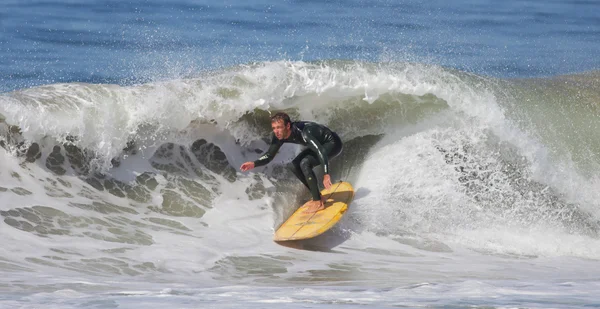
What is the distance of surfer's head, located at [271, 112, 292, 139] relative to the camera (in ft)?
33.7

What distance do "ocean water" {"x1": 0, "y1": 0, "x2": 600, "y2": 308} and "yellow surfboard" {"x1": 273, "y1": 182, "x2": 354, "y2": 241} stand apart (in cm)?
17

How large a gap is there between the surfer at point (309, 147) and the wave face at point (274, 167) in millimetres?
588

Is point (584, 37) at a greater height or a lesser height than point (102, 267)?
greater

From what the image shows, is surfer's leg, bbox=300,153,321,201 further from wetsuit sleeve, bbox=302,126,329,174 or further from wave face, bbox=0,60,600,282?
wave face, bbox=0,60,600,282

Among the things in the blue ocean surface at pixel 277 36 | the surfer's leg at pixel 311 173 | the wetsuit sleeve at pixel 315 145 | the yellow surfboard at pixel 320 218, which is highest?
the blue ocean surface at pixel 277 36

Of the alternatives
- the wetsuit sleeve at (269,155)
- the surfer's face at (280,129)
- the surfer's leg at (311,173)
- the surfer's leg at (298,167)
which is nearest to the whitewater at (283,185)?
the surfer's leg at (311,173)

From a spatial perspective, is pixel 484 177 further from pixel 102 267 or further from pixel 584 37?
pixel 584 37

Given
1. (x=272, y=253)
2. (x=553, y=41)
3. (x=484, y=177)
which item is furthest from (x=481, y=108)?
(x=553, y=41)

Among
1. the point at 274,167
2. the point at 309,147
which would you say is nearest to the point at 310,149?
the point at 309,147

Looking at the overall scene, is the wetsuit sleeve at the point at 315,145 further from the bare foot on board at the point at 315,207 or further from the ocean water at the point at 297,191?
the ocean water at the point at 297,191

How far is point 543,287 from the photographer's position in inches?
325

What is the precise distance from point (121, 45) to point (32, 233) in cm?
1020

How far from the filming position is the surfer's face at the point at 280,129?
10289 millimetres

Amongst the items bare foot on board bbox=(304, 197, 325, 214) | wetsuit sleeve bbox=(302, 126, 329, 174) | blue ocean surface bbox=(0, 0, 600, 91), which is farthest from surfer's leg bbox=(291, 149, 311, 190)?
blue ocean surface bbox=(0, 0, 600, 91)
